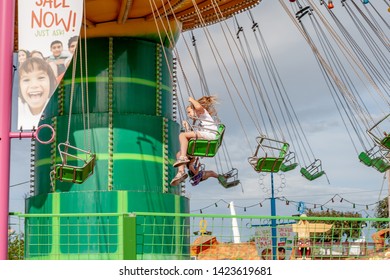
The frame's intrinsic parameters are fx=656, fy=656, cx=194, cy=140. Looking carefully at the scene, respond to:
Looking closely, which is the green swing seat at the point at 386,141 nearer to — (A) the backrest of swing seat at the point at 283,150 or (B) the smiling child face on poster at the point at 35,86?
(A) the backrest of swing seat at the point at 283,150

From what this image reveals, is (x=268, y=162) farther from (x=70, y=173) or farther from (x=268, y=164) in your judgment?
(x=70, y=173)

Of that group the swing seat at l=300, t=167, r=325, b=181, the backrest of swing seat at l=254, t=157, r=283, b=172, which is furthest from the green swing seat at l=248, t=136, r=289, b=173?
the swing seat at l=300, t=167, r=325, b=181

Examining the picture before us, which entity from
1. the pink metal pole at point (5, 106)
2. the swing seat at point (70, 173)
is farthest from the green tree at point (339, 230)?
the swing seat at point (70, 173)

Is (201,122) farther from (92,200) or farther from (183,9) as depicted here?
(183,9)

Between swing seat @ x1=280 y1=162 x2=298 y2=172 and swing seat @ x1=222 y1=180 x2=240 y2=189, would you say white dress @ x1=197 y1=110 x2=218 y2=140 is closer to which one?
swing seat @ x1=222 y1=180 x2=240 y2=189

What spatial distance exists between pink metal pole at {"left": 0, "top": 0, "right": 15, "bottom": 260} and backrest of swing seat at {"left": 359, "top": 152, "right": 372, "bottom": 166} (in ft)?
29.9

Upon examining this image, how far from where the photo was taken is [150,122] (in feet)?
42.7

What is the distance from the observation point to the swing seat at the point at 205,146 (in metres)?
10.5

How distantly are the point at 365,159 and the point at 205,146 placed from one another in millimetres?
5115

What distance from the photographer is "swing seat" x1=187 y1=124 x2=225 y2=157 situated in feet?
34.6

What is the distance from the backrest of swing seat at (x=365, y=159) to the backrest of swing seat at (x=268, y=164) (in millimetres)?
3459

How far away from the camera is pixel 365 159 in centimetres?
1427

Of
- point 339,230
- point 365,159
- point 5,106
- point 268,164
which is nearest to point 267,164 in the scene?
point 268,164
